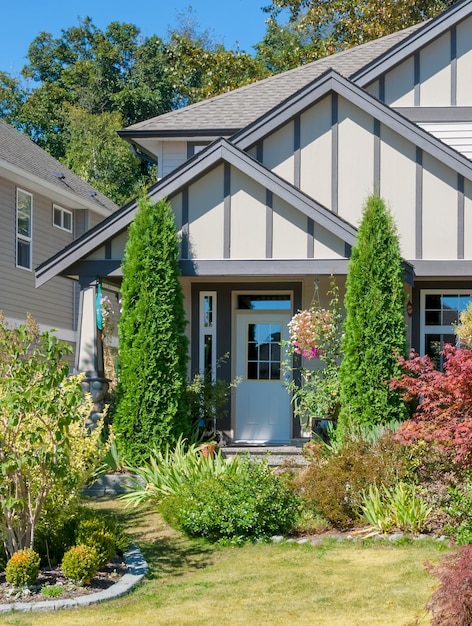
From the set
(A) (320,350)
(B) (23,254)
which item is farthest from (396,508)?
(B) (23,254)

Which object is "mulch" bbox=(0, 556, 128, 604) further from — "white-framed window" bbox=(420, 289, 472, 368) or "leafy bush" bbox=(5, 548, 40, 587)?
"white-framed window" bbox=(420, 289, 472, 368)

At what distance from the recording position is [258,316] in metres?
16.3

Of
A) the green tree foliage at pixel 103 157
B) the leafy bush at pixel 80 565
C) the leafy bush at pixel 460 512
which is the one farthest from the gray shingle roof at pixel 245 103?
the green tree foliage at pixel 103 157

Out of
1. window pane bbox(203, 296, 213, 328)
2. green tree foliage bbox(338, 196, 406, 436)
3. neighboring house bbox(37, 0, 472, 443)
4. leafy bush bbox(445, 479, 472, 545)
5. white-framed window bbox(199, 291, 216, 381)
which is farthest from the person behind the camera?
window pane bbox(203, 296, 213, 328)

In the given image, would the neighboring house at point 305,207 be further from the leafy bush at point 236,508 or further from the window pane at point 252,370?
the leafy bush at point 236,508

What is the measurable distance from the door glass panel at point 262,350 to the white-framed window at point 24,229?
8.81 metres

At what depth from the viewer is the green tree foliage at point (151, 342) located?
13391 millimetres

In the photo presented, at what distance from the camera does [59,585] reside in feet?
26.9

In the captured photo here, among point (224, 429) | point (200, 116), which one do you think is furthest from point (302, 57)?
point (224, 429)

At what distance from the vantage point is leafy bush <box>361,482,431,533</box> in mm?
10031

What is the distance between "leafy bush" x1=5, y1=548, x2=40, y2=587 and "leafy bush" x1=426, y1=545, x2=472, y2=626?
3.81m

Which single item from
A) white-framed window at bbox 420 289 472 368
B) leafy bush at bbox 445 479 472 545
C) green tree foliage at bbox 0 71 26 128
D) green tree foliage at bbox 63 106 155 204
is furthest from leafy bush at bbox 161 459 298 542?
green tree foliage at bbox 0 71 26 128

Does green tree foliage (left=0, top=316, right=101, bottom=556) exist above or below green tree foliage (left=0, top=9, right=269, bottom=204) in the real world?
below

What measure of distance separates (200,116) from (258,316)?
457cm
